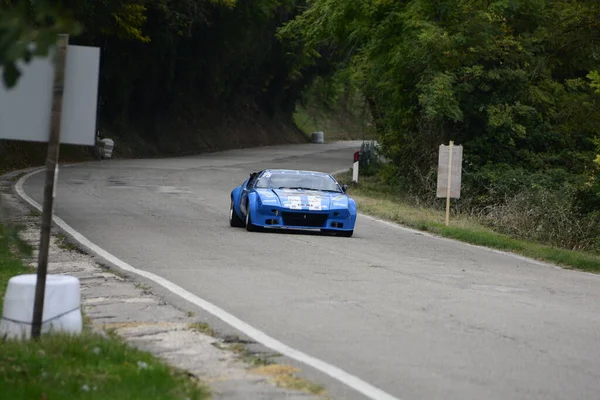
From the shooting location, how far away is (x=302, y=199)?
66.9 ft

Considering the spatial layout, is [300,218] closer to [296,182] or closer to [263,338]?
[296,182]

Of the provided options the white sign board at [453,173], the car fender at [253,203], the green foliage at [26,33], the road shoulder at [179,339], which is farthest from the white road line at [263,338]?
the white sign board at [453,173]

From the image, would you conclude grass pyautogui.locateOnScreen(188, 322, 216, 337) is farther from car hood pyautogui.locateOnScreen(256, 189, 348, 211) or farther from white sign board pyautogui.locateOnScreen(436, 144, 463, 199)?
white sign board pyautogui.locateOnScreen(436, 144, 463, 199)

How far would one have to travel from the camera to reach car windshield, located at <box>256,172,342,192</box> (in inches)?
843

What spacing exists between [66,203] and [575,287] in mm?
13506

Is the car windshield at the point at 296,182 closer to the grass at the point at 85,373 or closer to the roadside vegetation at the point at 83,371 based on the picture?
the roadside vegetation at the point at 83,371

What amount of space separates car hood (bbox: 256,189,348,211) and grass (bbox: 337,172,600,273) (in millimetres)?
2562

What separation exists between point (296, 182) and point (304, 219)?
1.55 metres

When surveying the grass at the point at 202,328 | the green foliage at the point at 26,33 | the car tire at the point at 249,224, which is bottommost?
the grass at the point at 202,328

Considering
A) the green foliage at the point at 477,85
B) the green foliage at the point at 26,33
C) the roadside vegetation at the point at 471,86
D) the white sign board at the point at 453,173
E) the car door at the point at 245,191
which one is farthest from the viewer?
the green foliage at the point at 477,85

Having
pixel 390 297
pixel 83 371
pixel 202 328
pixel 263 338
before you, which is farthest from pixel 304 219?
pixel 83 371

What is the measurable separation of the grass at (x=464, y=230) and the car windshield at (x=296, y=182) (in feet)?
7.76

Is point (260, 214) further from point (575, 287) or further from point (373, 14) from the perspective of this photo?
point (373, 14)

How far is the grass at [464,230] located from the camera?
18594mm
